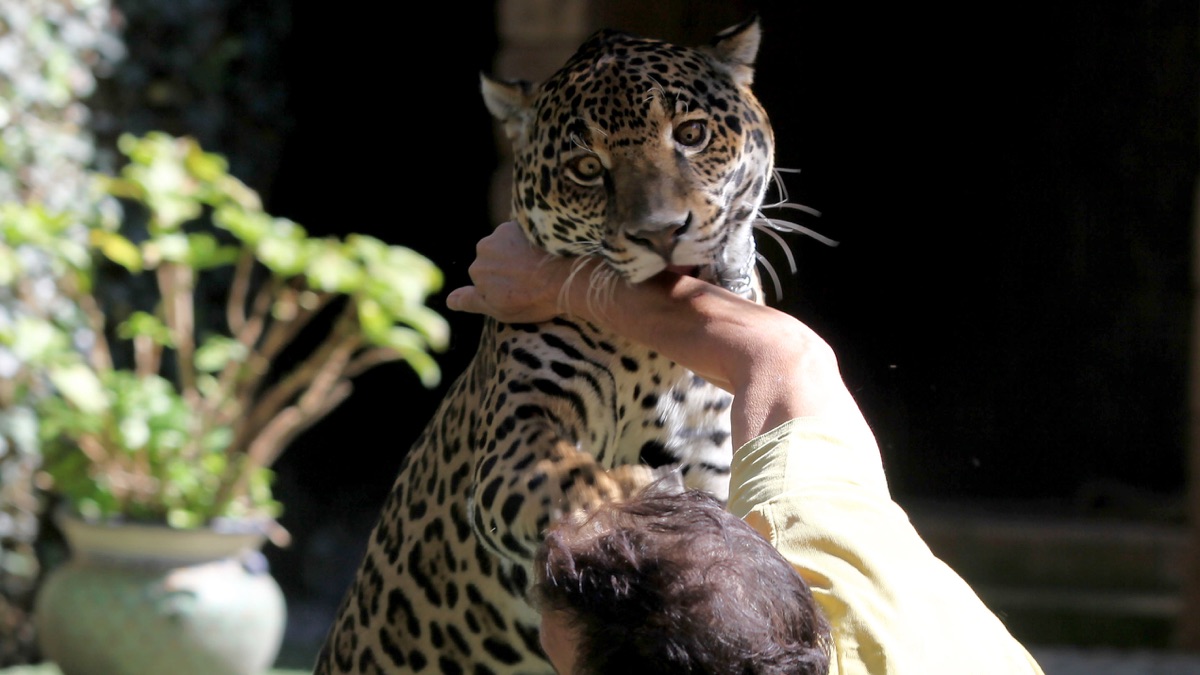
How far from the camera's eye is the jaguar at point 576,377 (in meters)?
2.38

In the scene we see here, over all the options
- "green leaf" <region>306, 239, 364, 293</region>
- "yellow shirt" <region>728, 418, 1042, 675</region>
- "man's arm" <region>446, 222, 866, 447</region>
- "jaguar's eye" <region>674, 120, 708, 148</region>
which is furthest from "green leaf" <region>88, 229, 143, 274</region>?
"yellow shirt" <region>728, 418, 1042, 675</region>

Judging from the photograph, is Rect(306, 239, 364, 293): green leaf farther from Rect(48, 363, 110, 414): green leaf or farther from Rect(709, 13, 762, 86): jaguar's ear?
Rect(709, 13, 762, 86): jaguar's ear

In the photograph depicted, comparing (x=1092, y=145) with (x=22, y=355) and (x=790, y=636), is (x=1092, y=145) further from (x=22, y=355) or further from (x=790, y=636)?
(x=790, y=636)

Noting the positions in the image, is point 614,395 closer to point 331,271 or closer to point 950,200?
point 331,271

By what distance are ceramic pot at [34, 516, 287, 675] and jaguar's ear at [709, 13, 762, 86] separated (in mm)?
3108

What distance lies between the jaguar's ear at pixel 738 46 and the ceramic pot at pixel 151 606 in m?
3.11

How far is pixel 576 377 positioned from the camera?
8.46ft

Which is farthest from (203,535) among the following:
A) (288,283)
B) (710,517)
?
(710,517)

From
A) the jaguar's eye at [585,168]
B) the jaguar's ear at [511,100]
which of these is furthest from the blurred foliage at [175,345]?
the jaguar's eye at [585,168]

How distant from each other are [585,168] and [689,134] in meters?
0.19

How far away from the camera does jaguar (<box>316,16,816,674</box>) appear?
238 cm

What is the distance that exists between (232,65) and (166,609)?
9.60 ft

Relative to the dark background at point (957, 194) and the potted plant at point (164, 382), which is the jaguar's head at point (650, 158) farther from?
the dark background at point (957, 194)

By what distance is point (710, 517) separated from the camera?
1492 millimetres
